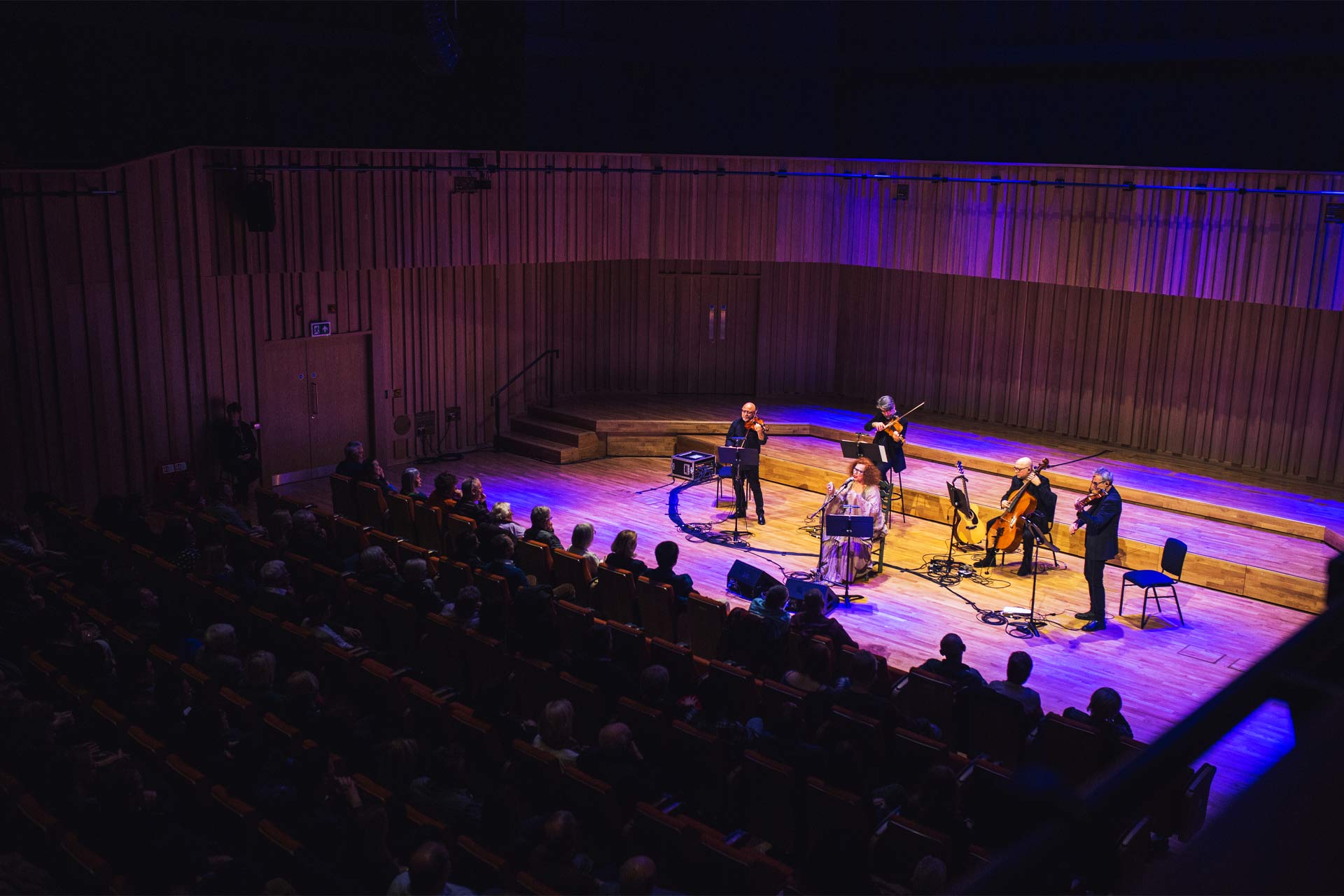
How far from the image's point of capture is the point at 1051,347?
13891mm

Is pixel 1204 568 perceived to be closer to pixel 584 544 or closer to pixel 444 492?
pixel 584 544

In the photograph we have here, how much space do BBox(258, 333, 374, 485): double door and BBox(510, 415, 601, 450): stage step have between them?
6.44 feet

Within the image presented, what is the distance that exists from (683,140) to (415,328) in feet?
14.6

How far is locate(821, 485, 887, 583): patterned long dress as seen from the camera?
9.57 meters

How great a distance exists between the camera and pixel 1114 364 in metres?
13.3

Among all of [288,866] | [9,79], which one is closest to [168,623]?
[288,866]

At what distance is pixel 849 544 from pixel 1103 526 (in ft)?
6.58

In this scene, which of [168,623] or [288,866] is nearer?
[288,866]

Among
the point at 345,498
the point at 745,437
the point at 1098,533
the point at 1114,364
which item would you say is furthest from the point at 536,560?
the point at 1114,364

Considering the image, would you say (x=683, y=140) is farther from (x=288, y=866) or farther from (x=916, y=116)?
(x=288, y=866)

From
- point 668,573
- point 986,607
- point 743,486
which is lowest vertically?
point 986,607

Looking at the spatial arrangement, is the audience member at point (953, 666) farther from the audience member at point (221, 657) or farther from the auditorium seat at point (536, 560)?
the audience member at point (221, 657)

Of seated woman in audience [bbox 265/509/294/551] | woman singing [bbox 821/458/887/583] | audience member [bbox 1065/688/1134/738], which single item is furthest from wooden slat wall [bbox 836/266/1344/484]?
seated woman in audience [bbox 265/509/294/551]

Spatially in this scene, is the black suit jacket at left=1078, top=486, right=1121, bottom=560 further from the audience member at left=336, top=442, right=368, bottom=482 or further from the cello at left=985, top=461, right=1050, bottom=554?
the audience member at left=336, top=442, right=368, bottom=482
